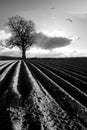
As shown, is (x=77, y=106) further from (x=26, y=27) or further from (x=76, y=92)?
(x=26, y=27)

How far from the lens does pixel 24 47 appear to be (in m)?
30.6

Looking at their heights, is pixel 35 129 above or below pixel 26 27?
below

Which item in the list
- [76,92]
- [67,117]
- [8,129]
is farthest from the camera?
[76,92]

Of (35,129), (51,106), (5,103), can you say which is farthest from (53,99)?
(35,129)

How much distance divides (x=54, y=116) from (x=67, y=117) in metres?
0.23

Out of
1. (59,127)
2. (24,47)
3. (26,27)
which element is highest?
(26,27)

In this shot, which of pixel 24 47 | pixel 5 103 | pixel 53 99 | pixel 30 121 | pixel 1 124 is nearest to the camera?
pixel 1 124

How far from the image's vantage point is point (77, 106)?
10.5 feet

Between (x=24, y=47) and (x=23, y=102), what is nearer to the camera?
(x=23, y=102)

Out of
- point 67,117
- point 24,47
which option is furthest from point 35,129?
point 24,47

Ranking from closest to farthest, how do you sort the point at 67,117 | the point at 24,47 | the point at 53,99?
the point at 67,117, the point at 53,99, the point at 24,47

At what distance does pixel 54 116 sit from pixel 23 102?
0.84m

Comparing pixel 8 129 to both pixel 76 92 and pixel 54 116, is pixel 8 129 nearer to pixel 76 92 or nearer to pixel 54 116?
pixel 54 116

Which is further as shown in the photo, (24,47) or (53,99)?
(24,47)
